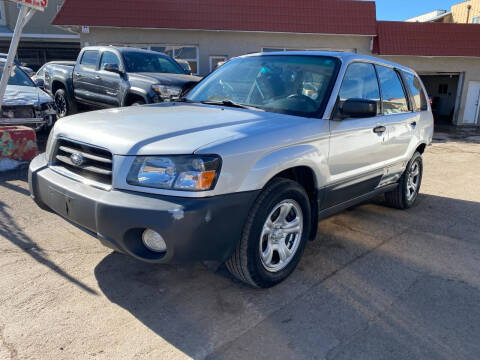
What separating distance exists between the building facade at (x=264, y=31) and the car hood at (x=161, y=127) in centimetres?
1245

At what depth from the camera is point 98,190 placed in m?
2.75

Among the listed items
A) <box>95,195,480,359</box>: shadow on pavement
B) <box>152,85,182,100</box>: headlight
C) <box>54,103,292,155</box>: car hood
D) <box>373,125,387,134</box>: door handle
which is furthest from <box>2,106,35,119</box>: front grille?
<box>373,125,387,134</box>: door handle

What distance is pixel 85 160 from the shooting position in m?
2.99

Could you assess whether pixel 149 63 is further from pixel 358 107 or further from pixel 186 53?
pixel 186 53

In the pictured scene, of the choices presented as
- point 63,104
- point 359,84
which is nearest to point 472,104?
point 63,104

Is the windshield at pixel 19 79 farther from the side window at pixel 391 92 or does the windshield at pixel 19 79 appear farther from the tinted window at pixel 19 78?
the side window at pixel 391 92

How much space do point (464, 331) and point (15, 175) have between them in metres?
6.02

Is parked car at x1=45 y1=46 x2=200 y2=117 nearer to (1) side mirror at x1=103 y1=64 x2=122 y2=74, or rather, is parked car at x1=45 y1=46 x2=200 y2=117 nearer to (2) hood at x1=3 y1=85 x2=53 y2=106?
(1) side mirror at x1=103 y1=64 x2=122 y2=74

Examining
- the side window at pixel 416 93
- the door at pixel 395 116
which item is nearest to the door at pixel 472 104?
the side window at pixel 416 93

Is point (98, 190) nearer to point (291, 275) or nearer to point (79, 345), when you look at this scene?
point (79, 345)

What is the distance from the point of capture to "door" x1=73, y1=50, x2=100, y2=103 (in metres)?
8.88

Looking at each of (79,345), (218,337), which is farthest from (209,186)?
(79,345)

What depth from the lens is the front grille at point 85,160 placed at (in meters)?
2.81

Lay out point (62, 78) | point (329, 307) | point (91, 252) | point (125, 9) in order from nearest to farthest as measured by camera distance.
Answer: point (329, 307)
point (91, 252)
point (62, 78)
point (125, 9)
